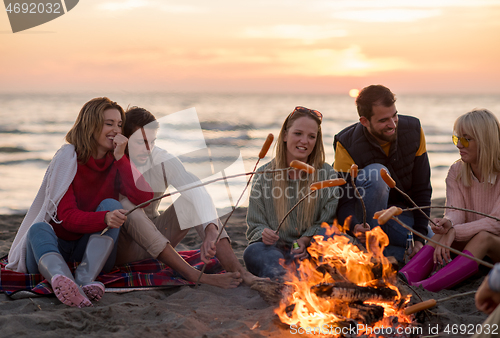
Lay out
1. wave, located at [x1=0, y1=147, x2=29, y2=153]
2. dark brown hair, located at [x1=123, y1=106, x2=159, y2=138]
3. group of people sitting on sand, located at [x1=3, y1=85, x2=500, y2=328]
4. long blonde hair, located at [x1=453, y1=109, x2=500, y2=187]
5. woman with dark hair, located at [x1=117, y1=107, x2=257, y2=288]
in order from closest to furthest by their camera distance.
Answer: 1. group of people sitting on sand, located at [x1=3, y1=85, x2=500, y2=328]
2. long blonde hair, located at [x1=453, y1=109, x2=500, y2=187]
3. woman with dark hair, located at [x1=117, y1=107, x2=257, y2=288]
4. dark brown hair, located at [x1=123, y1=106, x2=159, y2=138]
5. wave, located at [x1=0, y1=147, x2=29, y2=153]

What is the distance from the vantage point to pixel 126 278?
358 centimetres

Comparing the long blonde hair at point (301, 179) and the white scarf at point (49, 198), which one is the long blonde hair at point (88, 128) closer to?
the white scarf at point (49, 198)

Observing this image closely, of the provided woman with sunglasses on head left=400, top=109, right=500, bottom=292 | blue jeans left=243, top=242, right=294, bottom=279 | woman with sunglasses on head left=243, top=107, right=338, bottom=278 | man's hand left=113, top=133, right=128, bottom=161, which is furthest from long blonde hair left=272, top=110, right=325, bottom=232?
man's hand left=113, top=133, right=128, bottom=161

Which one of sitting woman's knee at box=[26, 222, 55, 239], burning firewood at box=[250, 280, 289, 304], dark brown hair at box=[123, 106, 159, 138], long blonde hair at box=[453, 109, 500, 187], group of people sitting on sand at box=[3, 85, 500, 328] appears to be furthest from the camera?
dark brown hair at box=[123, 106, 159, 138]

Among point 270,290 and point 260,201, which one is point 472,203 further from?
point 270,290

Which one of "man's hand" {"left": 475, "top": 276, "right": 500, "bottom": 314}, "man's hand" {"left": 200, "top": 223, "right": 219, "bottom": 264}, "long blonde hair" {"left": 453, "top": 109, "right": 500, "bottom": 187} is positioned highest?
"long blonde hair" {"left": 453, "top": 109, "right": 500, "bottom": 187}

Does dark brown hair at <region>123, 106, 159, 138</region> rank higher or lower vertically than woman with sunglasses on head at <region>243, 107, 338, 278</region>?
higher

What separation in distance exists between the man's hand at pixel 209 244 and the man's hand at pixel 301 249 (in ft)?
2.20

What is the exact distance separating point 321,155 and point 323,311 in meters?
1.60

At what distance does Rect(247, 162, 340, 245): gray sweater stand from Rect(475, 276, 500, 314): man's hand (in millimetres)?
2212

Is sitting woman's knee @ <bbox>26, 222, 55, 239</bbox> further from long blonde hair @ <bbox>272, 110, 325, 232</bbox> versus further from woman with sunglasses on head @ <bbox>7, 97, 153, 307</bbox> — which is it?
long blonde hair @ <bbox>272, 110, 325, 232</bbox>

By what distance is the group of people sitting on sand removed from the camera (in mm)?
3389

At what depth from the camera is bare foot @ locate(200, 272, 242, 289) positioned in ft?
11.7

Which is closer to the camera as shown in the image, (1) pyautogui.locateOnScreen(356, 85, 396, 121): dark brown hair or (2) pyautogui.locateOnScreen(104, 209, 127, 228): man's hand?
(2) pyautogui.locateOnScreen(104, 209, 127, 228): man's hand
